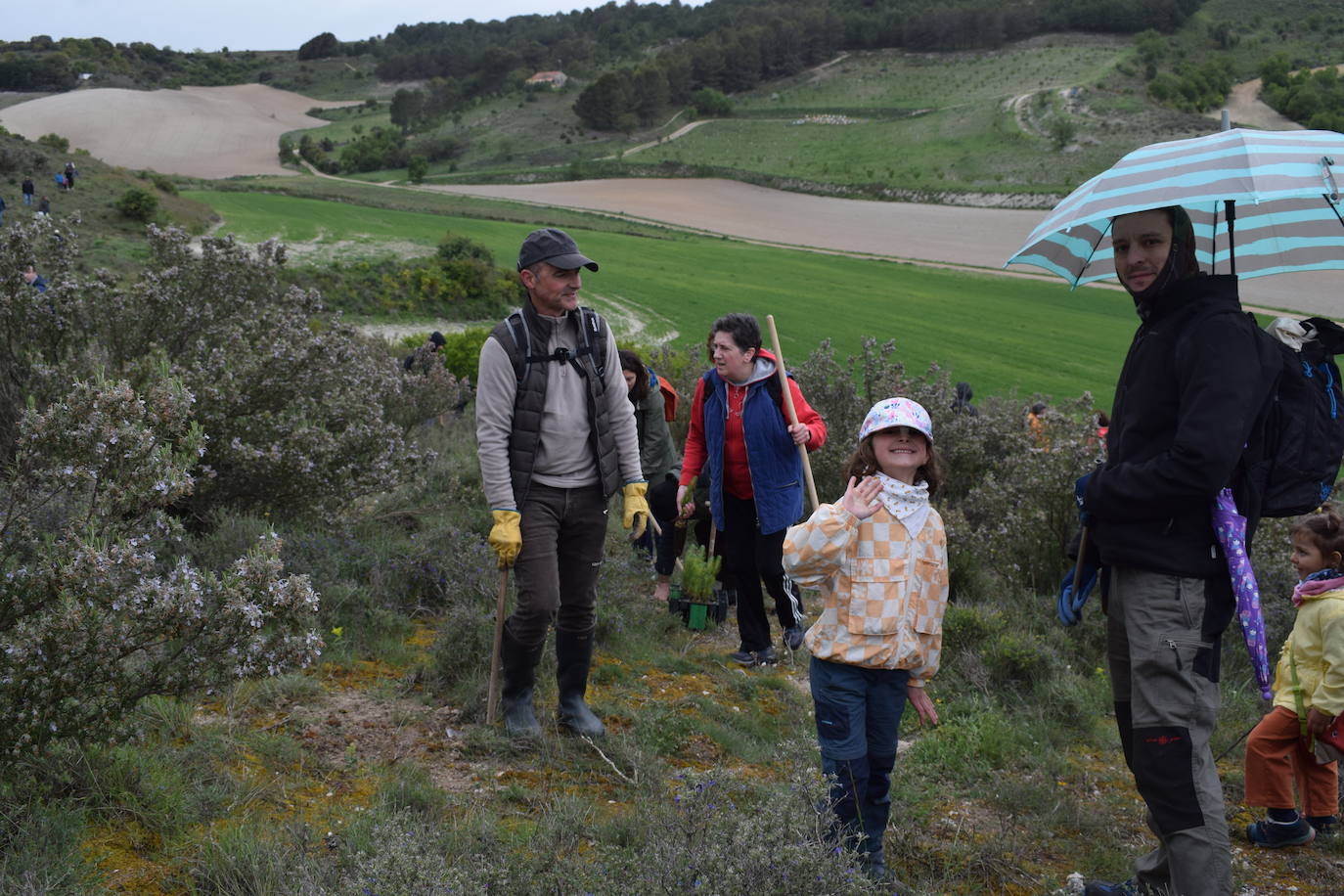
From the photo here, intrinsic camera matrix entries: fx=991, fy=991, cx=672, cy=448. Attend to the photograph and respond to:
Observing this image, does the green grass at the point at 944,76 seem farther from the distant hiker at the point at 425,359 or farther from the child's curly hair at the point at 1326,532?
the child's curly hair at the point at 1326,532

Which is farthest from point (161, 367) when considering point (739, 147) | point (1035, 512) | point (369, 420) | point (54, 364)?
point (739, 147)

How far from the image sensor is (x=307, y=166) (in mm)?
87812

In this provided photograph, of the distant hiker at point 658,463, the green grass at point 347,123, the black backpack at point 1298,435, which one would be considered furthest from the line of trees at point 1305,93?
the green grass at point 347,123

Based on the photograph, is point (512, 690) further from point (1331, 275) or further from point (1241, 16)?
point (1241, 16)

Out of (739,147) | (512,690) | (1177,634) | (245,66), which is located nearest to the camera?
(1177,634)

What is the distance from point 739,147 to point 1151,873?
291ft

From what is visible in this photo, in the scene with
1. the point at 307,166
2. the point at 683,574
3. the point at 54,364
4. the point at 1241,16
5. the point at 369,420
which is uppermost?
the point at 1241,16

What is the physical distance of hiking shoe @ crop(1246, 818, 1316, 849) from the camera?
155 inches

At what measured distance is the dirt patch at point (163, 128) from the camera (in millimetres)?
77438

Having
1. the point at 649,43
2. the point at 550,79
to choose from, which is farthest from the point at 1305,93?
the point at 649,43

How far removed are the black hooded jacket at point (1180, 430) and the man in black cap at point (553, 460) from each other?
2.10m

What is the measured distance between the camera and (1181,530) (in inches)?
117

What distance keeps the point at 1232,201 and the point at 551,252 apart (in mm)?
2579

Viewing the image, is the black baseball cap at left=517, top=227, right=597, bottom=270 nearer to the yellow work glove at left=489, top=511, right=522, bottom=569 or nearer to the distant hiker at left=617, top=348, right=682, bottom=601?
the yellow work glove at left=489, top=511, right=522, bottom=569
